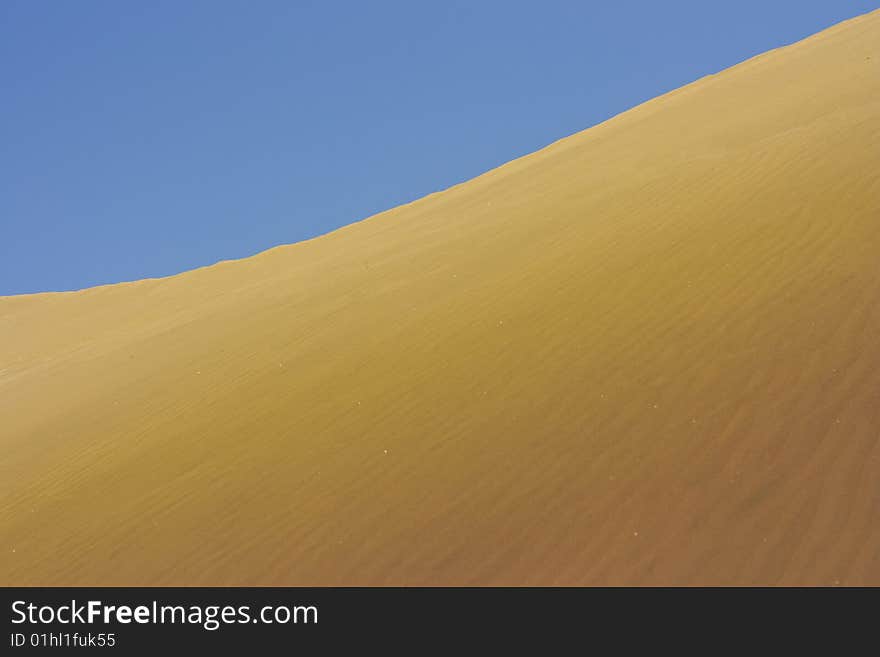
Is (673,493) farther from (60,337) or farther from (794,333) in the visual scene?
(60,337)

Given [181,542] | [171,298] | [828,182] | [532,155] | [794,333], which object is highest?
[532,155]

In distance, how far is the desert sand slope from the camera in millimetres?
7195

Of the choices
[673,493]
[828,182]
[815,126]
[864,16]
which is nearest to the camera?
[673,493]

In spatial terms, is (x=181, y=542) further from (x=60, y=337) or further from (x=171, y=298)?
(x=60, y=337)

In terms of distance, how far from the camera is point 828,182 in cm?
1173

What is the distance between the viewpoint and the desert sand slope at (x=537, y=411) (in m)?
7.20

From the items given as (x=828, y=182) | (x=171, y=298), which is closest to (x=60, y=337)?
(x=171, y=298)

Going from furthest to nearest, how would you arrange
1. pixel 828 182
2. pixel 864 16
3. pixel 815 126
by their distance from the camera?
pixel 864 16 → pixel 815 126 → pixel 828 182

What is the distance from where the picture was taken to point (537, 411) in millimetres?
8766

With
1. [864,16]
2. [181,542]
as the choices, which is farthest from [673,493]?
A: [864,16]

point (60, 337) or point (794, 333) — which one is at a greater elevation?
point (60, 337)
